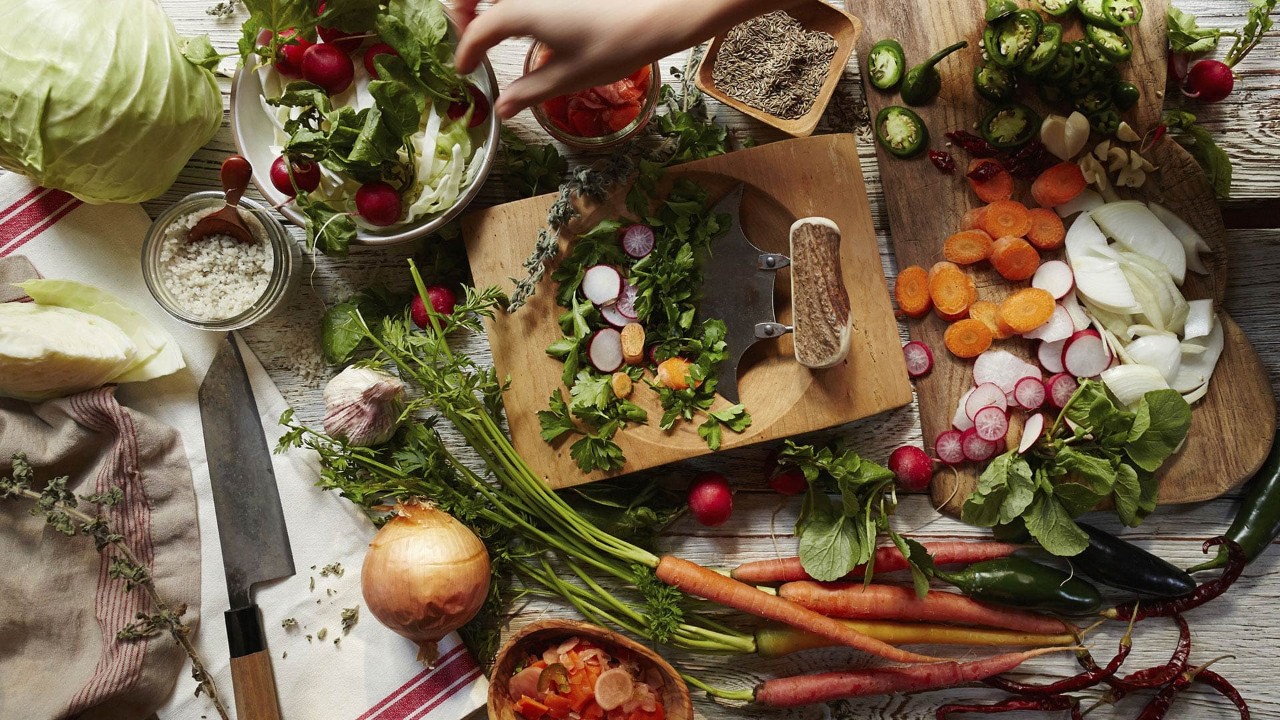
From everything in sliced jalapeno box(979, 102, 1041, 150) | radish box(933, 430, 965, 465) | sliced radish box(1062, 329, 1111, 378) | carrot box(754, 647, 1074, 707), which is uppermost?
sliced jalapeno box(979, 102, 1041, 150)

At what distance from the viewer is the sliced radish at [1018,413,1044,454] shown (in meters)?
2.10

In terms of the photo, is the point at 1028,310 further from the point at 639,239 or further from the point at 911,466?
the point at 639,239

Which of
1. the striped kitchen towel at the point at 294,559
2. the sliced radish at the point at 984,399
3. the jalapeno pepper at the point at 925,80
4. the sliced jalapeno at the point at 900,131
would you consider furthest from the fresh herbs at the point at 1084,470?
the striped kitchen towel at the point at 294,559

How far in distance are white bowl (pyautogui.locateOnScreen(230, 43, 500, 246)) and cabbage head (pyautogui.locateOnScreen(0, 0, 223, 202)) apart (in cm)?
10

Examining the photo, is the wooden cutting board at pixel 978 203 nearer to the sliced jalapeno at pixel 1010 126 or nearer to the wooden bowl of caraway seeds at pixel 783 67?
the sliced jalapeno at pixel 1010 126

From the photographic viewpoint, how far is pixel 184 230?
2.06 m

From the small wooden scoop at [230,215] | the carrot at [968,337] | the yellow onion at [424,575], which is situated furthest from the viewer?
the carrot at [968,337]

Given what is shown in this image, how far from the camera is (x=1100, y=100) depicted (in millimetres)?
2162

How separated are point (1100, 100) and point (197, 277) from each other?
2.35 metres

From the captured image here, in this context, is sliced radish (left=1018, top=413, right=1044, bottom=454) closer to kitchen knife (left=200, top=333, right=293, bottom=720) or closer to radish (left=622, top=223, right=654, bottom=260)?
radish (left=622, top=223, right=654, bottom=260)

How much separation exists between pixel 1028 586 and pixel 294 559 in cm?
189

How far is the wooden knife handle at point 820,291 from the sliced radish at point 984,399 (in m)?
0.42

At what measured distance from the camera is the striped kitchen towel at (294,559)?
84.1 inches

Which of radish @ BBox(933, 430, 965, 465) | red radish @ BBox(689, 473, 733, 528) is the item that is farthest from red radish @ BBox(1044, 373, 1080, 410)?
red radish @ BBox(689, 473, 733, 528)
